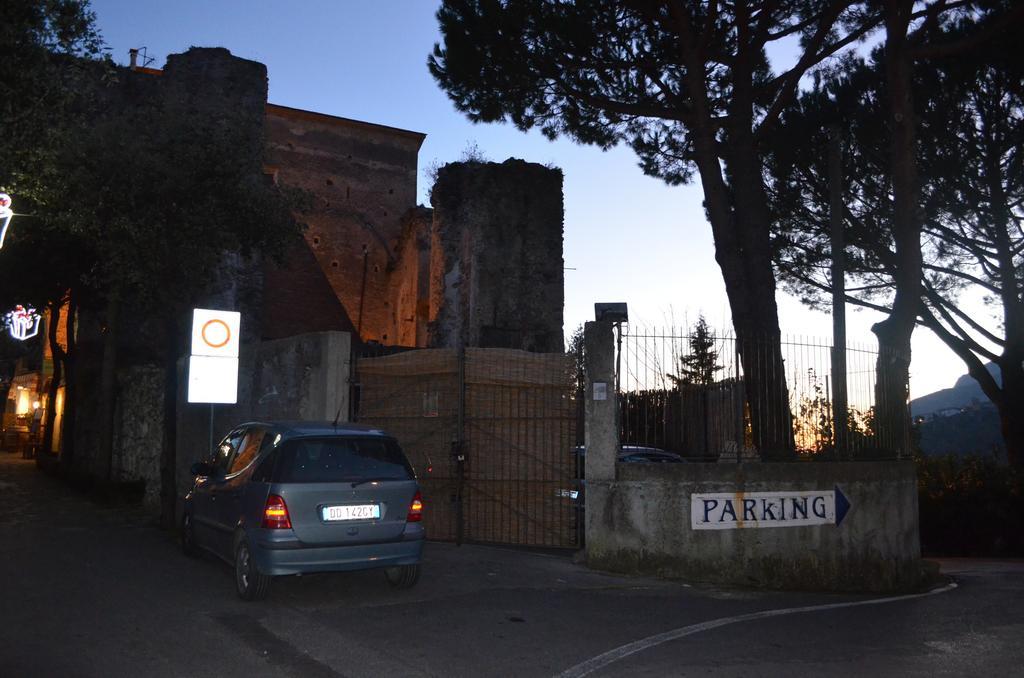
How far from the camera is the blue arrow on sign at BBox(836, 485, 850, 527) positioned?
36.9ft

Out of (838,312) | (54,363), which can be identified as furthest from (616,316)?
(54,363)

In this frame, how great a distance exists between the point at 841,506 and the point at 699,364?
270cm

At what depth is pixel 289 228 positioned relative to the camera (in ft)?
52.5

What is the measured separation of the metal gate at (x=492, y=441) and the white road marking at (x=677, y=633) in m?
3.42

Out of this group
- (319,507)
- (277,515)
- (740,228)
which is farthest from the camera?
(740,228)

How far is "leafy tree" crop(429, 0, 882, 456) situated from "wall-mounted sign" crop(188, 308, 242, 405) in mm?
8394

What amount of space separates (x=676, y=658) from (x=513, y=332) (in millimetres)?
18219

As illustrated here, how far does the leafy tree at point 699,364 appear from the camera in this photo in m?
10.8

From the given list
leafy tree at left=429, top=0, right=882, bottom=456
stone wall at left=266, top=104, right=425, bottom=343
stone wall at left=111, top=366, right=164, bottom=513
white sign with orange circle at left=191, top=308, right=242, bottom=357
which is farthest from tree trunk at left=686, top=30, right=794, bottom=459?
stone wall at left=266, top=104, right=425, bottom=343

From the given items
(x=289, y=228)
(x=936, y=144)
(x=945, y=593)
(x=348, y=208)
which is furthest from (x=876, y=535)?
(x=348, y=208)

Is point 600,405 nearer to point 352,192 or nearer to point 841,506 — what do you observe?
point 841,506

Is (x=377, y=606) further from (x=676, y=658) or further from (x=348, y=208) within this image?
(x=348, y=208)

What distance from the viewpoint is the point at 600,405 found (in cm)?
1076

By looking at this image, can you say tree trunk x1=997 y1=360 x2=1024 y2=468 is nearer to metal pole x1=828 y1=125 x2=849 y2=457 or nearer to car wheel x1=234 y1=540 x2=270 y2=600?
metal pole x1=828 y1=125 x2=849 y2=457
